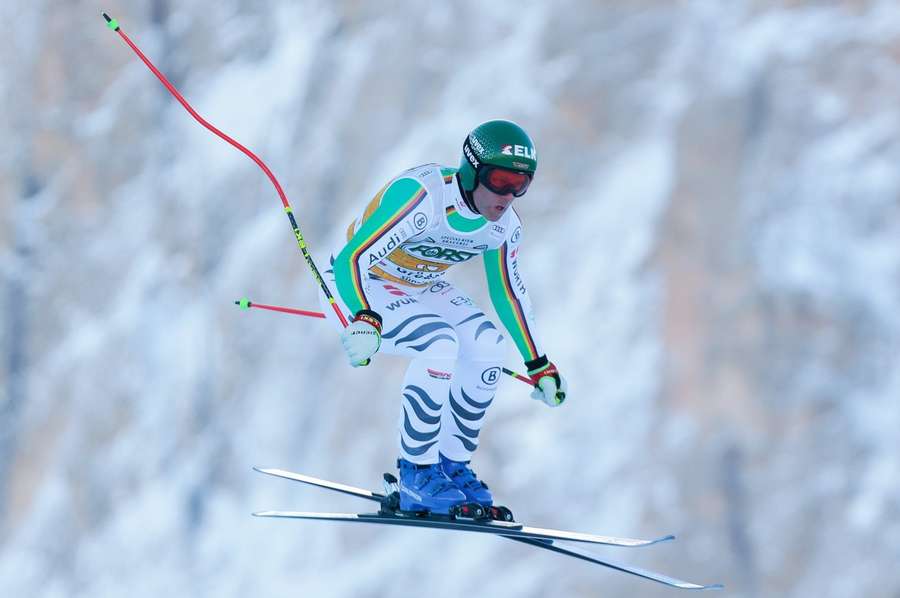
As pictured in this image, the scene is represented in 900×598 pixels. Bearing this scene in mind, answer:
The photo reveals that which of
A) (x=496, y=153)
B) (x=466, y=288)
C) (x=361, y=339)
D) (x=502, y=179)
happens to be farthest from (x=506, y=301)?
(x=466, y=288)

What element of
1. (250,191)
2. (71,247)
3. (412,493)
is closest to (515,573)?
(250,191)

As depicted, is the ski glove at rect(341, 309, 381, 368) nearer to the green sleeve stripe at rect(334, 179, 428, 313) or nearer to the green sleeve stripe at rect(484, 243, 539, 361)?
the green sleeve stripe at rect(334, 179, 428, 313)

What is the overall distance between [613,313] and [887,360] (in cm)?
581

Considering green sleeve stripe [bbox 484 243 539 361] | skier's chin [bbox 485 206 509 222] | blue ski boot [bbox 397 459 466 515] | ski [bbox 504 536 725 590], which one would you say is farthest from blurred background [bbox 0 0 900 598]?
skier's chin [bbox 485 206 509 222]

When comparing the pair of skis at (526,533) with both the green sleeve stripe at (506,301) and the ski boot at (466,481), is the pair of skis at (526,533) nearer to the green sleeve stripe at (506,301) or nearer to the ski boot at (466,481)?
the ski boot at (466,481)

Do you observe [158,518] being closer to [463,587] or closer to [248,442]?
[248,442]

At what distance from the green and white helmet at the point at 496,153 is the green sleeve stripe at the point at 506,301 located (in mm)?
787

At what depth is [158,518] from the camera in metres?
35.2

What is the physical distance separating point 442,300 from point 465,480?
51.4 inches

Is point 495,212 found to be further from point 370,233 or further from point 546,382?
point 546,382

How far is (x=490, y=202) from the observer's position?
32.9ft

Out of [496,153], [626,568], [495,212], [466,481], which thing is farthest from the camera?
[466,481]

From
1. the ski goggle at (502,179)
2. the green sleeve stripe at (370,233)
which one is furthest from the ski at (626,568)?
the ski goggle at (502,179)

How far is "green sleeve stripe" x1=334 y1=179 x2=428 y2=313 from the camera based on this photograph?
9.98 metres
